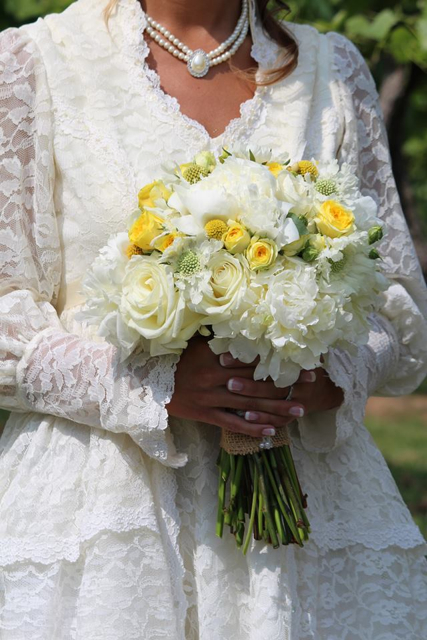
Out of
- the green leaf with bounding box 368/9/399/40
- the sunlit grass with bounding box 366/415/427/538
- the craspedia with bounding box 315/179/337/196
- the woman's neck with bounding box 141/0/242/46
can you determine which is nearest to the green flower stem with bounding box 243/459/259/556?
the craspedia with bounding box 315/179/337/196

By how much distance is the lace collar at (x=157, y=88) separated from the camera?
240 centimetres

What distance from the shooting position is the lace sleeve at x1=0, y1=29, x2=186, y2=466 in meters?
2.15

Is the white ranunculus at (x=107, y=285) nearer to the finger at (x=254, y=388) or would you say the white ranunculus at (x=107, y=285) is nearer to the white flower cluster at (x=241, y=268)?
the white flower cluster at (x=241, y=268)

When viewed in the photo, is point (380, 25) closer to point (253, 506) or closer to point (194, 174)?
point (194, 174)

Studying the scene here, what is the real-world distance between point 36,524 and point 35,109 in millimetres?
940

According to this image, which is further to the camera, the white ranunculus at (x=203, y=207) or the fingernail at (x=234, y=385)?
the fingernail at (x=234, y=385)

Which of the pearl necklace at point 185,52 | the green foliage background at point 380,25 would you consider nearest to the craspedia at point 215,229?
the pearl necklace at point 185,52

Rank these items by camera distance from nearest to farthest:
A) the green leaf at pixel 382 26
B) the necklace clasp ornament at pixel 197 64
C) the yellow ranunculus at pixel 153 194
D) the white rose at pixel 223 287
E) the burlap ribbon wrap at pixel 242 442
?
the white rose at pixel 223 287 → the yellow ranunculus at pixel 153 194 → the burlap ribbon wrap at pixel 242 442 → the necklace clasp ornament at pixel 197 64 → the green leaf at pixel 382 26

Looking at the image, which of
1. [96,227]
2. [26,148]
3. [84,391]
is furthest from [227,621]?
[26,148]

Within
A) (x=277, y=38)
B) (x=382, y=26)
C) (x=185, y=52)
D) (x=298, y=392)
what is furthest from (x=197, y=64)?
(x=382, y=26)

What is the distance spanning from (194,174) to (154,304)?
0.99 ft

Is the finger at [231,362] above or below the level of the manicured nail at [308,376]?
above

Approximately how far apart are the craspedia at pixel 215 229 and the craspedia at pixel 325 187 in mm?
239

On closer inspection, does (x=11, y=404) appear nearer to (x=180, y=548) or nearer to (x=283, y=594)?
(x=180, y=548)
